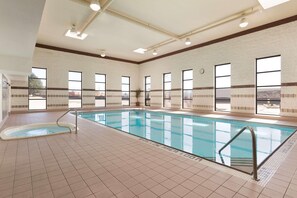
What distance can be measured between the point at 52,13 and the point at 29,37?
271cm

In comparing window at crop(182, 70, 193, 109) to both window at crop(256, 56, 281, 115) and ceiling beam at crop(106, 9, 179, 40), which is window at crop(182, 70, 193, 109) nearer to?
ceiling beam at crop(106, 9, 179, 40)

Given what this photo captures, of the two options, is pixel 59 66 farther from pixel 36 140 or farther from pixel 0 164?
pixel 0 164

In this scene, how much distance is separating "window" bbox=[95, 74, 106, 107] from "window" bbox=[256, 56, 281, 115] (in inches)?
350

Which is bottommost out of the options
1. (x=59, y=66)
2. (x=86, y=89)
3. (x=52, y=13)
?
(x=86, y=89)

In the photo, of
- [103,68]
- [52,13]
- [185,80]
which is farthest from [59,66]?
[185,80]

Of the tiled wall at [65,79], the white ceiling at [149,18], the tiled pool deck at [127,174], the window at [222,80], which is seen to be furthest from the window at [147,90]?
the tiled pool deck at [127,174]

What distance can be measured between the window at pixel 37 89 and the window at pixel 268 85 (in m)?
10.6

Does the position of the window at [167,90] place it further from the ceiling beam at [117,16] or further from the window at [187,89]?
the ceiling beam at [117,16]

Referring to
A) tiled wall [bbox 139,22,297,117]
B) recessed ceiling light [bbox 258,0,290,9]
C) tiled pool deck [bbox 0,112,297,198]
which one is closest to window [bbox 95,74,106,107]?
tiled wall [bbox 139,22,297,117]

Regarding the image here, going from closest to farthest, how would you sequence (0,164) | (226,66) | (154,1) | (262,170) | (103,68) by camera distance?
(262,170) < (0,164) < (154,1) < (226,66) < (103,68)

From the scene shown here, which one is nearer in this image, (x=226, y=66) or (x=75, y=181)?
(x=75, y=181)

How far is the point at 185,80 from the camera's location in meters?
9.47

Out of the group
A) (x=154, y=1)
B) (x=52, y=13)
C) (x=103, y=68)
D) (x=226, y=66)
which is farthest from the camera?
(x=103, y=68)

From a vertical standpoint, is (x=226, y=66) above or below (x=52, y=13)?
below
